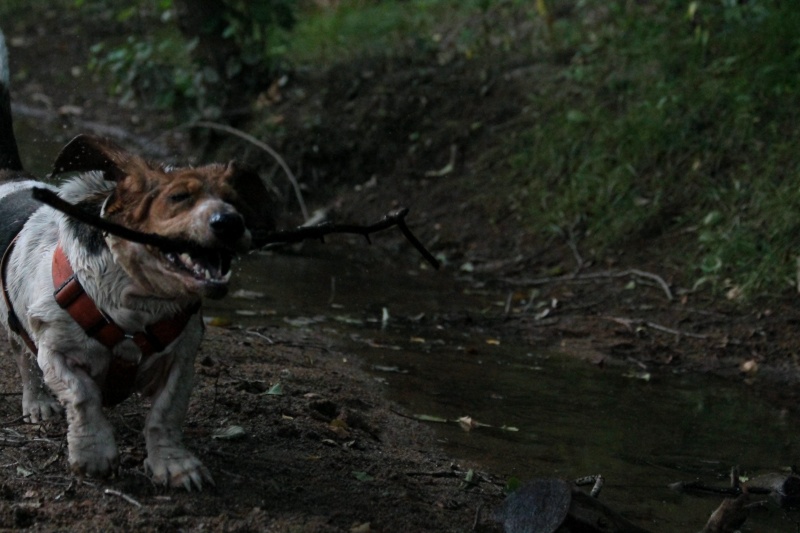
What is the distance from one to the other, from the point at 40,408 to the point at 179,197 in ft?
4.36

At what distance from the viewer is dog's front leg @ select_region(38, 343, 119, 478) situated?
151 inches

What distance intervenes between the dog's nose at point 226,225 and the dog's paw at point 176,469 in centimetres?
78

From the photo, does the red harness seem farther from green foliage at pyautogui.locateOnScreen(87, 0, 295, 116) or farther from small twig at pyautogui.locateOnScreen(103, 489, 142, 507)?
green foliage at pyautogui.locateOnScreen(87, 0, 295, 116)

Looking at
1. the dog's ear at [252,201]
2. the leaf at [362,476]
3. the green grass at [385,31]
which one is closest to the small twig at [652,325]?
the leaf at [362,476]

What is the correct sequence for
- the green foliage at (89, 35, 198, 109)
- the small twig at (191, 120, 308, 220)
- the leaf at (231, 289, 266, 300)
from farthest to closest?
the green foliage at (89, 35, 198, 109) < the small twig at (191, 120, 308, 220) < the leaf at (231, 289, 266, 300)

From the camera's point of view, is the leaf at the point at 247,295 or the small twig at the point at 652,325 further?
the leaf at the point at 247,295

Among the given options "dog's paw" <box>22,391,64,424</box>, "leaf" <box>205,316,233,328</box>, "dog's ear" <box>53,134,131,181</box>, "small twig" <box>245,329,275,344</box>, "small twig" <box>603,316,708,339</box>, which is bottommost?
"small twig" <box>603,316,708,339</box>

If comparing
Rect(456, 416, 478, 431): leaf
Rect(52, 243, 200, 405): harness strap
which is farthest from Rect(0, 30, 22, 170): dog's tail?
Rect(456, 416, 478, 431): leaf

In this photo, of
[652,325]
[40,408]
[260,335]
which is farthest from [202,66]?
[40,408]

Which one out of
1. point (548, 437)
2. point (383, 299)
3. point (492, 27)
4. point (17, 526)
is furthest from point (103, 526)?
point (492, 27)

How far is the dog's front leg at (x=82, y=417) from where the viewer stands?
12.6ft

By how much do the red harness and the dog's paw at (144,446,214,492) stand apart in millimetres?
302

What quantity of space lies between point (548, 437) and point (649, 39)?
17.7 feet

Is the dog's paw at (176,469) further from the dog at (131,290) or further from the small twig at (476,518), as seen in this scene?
the small twig at (476,518)
